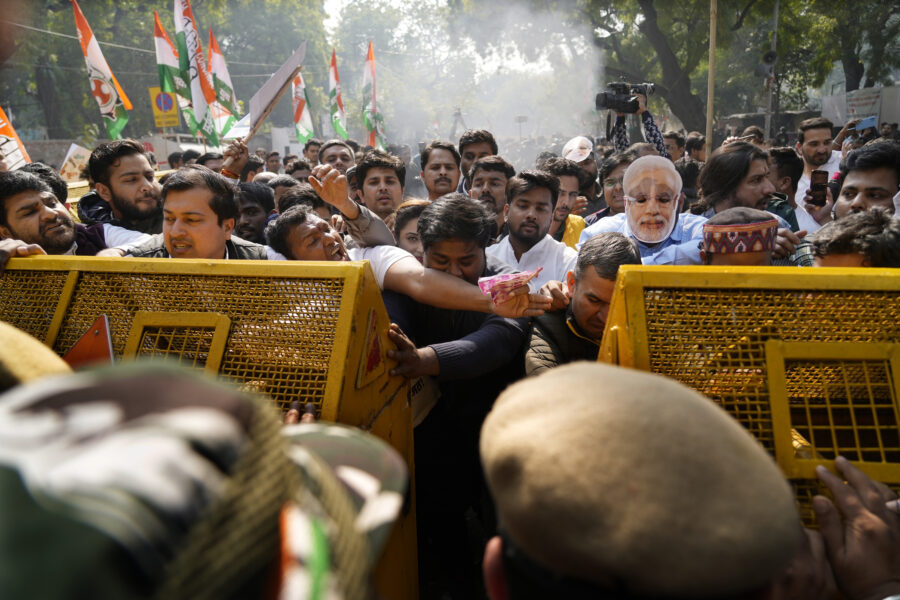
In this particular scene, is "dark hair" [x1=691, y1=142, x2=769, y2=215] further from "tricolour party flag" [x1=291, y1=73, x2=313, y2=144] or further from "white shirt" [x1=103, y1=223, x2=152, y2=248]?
"tricolour party flag" [x1=291, y1=73, x2=313, y2=144]

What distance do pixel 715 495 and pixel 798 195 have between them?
5.99m

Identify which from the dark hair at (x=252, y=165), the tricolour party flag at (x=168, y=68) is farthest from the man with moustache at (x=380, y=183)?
the tricolour party flag at (x=168, y=68)

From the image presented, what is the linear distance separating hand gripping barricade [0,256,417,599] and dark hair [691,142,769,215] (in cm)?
275

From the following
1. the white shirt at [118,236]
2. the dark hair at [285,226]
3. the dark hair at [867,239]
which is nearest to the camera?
the dark hair at [867,239]

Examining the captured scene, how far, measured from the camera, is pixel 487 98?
7156 centimetres

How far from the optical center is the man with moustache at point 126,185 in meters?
3.53

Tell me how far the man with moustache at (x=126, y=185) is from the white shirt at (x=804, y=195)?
400 cm

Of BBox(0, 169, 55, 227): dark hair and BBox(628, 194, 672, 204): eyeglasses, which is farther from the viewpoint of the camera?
BBox(628, 194, 672, 204): eyeglasses

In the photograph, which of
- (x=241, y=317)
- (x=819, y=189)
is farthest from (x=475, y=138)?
(x=241, y=317)

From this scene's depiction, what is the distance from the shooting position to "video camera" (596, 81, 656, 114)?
5.71 metres

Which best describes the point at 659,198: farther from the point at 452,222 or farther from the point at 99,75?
the point at 99,75

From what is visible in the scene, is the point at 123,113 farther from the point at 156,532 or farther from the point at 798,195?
the point at 156,532

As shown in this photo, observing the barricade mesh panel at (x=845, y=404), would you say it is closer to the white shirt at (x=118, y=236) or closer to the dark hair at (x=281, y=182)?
the white shirt at (x=118, y=236)

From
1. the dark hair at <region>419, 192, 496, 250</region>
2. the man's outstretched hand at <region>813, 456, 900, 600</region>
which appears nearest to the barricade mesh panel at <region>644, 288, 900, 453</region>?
the man's outstretched hand at <region>813, 456, 900, 600</region>
